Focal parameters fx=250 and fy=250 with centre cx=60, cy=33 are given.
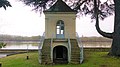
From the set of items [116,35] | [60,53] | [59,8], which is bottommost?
[60,53]

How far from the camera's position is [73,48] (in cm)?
2139

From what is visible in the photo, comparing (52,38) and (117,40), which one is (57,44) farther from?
(117,40)

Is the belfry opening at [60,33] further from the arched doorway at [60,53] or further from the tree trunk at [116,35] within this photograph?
the tree trunk at [116,35]

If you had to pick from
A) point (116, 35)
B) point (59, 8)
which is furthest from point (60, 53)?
point (116, 35)

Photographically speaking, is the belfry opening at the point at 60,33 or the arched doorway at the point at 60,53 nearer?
the belfry opening at the point at 60,33

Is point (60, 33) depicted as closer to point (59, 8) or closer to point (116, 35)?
point (59, 8)

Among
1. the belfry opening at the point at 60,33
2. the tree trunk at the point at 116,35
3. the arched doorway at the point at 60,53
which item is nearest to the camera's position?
the belfry opening at the point at 60,33

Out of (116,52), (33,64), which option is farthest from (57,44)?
(116,52)

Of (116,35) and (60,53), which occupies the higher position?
(116,35)

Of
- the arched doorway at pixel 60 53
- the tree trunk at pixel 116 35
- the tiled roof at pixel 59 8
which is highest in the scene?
the tiled roof at pixel 59 8

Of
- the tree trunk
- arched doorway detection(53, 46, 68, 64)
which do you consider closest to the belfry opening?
arched doorway detection(53, 46, 68, 64)

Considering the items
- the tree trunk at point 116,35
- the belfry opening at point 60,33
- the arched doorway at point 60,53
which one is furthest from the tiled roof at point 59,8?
the tree trunk at point 116,35

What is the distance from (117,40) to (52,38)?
5.89 meters

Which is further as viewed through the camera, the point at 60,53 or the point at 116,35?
the point at 116,35
